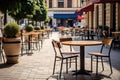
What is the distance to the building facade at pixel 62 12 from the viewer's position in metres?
67.1

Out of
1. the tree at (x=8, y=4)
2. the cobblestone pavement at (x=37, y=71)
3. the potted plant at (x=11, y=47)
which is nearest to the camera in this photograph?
the cobblestone pavement at (x=37, y=71)

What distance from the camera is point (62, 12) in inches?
2662

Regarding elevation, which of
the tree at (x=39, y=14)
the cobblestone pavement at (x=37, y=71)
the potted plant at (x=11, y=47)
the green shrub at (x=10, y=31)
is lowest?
the cobblestone pavement at (x=37, y=71)

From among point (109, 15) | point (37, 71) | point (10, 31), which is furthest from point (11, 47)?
point (109, 15)

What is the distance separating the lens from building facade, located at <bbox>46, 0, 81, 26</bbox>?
67125 mm

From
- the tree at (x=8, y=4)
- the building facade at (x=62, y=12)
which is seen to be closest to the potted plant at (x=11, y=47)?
the tree at (x=8, y=4)

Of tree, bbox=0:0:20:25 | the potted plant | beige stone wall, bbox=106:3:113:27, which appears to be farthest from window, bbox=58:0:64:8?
tree, bbox=0:0:20:25

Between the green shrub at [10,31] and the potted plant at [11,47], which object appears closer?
the potted plant at [11,47]

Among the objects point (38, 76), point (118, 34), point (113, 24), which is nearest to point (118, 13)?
point (113, 24)

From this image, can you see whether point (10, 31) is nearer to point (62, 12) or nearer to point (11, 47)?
point (11, 47)

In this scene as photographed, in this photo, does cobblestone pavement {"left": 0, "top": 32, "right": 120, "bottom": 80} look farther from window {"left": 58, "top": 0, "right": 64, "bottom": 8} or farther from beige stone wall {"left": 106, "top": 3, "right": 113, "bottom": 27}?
window {"left": 58, "top": 0, "right": 64, "bottom": 8}

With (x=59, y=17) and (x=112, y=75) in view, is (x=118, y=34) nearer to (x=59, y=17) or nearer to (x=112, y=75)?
(x=112, y=75)

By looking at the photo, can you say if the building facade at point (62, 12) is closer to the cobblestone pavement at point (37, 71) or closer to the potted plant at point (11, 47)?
the potted plant at point (11, 47)

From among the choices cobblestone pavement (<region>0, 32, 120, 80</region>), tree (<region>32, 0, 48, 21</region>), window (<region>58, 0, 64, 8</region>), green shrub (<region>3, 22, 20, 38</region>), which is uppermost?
window (<region>58, 0, 64, 8</region>)
